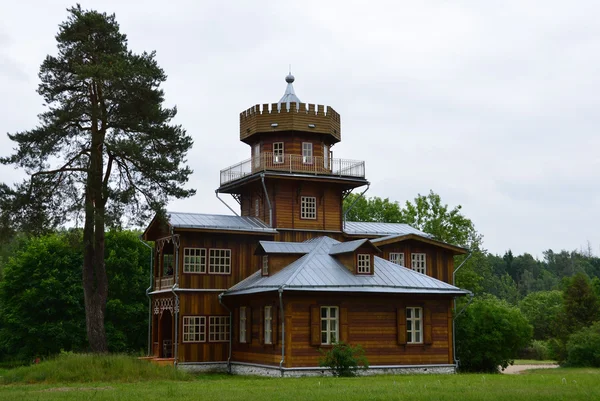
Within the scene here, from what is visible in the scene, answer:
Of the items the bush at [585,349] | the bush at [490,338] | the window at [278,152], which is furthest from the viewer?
the window at [278,152]

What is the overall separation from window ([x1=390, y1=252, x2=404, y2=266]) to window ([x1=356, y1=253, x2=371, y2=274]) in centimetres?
516

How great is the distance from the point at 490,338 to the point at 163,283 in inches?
594

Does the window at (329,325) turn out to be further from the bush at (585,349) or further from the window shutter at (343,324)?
the bush at (585,349)

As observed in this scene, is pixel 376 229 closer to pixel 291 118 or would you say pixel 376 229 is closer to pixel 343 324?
pixel 291 118

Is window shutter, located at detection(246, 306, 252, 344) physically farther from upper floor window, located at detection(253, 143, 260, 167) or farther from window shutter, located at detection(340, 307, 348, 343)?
upper floor window, located at detection(253, 143, 260, 167)

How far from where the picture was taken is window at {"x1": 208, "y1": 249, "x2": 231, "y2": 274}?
1261 inches

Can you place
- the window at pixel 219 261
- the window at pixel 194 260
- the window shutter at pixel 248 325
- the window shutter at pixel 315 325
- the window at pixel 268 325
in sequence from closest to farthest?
Answer: the window shutter at pixel 315 325 < the window at pixel 268 325 < the window shutter at pixel 248 325 < the window at pixel 194 260 < the window at pixel 219 261

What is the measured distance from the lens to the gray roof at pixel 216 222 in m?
31.7

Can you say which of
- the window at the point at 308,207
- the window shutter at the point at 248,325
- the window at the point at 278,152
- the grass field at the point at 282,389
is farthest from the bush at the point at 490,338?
the window at the point at 278,152

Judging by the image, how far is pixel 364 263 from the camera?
1160 inches

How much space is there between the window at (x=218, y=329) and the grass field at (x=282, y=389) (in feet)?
23.6

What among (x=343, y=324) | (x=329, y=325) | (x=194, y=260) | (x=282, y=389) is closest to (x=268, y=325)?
(x=329, y=325)

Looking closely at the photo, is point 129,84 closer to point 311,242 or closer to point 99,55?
point 99,55

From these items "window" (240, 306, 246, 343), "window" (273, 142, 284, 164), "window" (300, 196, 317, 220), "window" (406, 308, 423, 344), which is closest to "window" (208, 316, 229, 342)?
"window" (240, 306, 246, 343)
